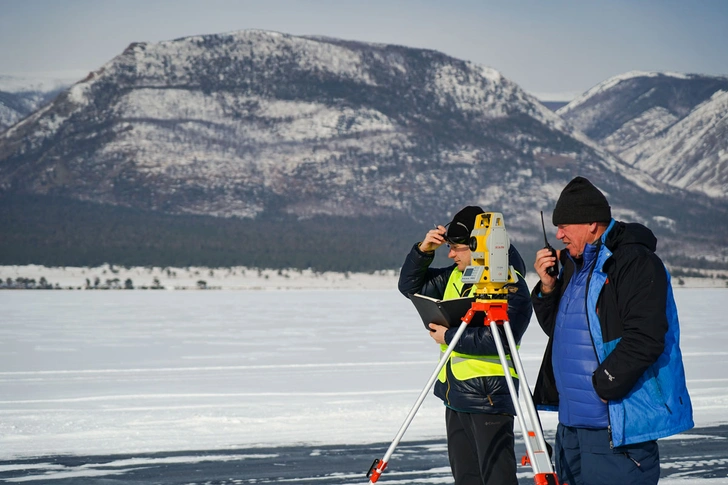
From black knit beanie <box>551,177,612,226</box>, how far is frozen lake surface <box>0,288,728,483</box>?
418 centimetres

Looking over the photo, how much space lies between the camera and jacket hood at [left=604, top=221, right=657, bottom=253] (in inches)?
158

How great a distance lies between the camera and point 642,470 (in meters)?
3.95

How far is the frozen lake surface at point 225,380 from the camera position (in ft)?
30.0

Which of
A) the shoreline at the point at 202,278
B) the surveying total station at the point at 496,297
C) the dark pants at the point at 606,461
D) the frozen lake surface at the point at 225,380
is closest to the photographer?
the dark pants at the point at 606,461

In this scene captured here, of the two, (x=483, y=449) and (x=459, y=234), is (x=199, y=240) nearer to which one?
(x=459, y=234)

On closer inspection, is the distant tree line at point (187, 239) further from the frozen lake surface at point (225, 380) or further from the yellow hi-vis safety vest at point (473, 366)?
the yellow hi-vis safety vest at point (473, 366)

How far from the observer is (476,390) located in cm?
485

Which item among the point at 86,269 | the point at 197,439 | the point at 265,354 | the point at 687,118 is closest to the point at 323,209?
the point at 86,269

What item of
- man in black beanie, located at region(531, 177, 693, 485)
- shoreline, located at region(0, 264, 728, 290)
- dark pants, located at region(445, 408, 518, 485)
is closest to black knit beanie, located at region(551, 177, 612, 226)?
man in black beanie, located at region(531, 177, 693, 485)

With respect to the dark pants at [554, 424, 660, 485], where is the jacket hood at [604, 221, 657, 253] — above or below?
above

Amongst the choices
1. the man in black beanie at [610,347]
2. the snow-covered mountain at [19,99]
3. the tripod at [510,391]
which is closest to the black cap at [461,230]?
the tripod at [510,391]

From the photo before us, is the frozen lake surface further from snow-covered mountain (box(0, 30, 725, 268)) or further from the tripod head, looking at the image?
snow-covered mountain (box(0, 30, 725, 268))

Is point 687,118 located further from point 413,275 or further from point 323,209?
point 413,275

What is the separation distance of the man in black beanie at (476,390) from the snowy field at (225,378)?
9.78 ft
